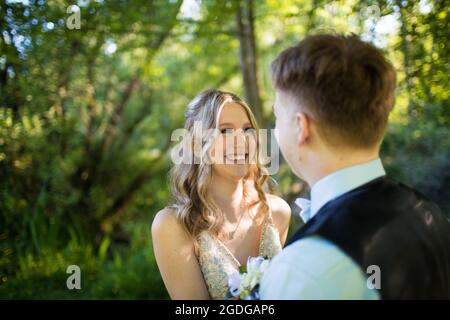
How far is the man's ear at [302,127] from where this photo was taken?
1.57 meters

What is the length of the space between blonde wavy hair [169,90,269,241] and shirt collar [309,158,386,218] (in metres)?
1.16

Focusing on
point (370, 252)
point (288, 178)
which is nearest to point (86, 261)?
point (288, 178)

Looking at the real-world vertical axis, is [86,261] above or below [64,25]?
below

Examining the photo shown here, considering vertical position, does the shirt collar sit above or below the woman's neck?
above

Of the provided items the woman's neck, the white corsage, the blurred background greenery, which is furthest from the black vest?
the woman's neck

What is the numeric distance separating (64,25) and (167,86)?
4671 millimetres

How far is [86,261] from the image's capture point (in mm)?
5602

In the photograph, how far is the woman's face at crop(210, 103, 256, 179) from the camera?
8.80 ft

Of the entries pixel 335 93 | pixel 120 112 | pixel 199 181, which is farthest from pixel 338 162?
pixel 120 112

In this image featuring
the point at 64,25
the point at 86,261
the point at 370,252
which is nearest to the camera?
the point at 370,252

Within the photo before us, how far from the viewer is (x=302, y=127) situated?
61.9 inches

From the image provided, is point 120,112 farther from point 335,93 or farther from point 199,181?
point 335,93

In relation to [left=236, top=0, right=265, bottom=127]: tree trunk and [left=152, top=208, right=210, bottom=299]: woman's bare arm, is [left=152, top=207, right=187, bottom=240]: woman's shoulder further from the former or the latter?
[left=236, top=0, right=265, bottom=127]: tree trunk
